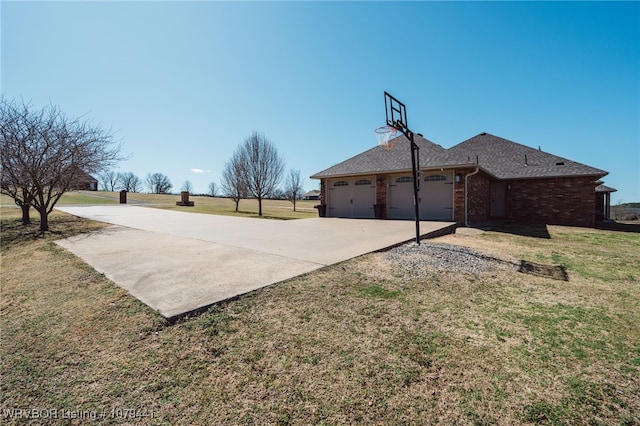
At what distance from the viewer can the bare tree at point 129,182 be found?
7425cm

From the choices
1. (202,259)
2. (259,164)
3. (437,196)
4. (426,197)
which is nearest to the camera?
(202,259)

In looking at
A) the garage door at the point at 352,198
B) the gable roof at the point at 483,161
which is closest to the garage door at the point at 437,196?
the gable roof at the point at 483,161

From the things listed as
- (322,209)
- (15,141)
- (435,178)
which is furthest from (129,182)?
(435,178)

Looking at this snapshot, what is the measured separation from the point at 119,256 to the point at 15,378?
13.4 ft

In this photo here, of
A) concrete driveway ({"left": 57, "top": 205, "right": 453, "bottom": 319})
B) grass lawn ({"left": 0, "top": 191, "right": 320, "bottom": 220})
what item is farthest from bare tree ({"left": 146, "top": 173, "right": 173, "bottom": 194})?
concrete driveway ({"left": 57, "top": 205, "right": 453, "bottom": 319})

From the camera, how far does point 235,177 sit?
25766 mm

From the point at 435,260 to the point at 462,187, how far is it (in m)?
7.43

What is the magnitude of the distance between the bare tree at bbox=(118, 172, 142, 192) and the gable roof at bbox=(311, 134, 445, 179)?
79053 mm

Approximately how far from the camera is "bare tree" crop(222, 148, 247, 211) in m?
24.3

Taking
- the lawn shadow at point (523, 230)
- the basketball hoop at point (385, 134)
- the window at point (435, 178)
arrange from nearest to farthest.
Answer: the basketball hoop at point (385, 134) < the lawn shadow at point (523, 230) < the window at point (435, 178)

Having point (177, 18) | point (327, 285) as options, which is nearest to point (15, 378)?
point (327, 285)

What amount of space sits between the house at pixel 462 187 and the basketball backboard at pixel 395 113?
Result: 15.7 ft

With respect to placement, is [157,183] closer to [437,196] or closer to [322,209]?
[322,209]

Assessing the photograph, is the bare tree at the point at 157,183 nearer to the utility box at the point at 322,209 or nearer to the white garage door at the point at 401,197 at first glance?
the utility box at the point at 322,209
